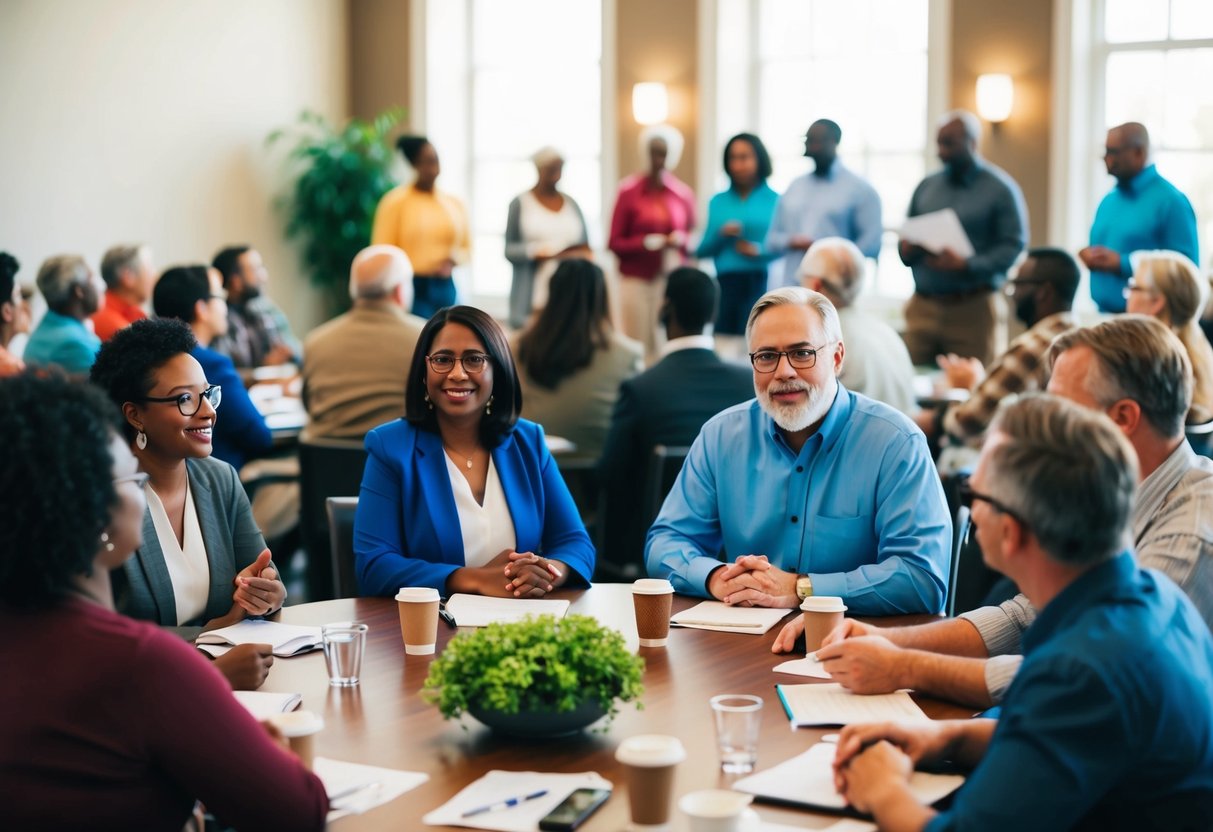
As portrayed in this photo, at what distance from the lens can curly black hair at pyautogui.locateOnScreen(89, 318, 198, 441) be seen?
2.56 m

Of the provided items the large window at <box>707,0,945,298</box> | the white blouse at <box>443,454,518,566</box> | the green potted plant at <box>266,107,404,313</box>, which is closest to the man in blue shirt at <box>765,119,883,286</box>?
the large window at <box>707,0,945,298</box>

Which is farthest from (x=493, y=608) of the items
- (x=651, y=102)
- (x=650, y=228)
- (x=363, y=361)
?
(x=651, y=102)

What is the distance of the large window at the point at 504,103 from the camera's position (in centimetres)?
958

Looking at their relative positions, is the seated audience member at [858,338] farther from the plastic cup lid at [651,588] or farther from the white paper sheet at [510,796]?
the white paper sheet at [510,796]

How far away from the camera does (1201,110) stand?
296 inches

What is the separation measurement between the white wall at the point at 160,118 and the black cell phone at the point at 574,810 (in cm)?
704

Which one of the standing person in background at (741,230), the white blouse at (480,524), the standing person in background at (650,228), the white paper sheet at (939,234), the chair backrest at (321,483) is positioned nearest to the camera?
the white blouse at (480,524)

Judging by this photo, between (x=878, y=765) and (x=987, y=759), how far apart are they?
5.8 inches

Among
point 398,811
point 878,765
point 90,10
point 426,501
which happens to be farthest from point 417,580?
point 90,10

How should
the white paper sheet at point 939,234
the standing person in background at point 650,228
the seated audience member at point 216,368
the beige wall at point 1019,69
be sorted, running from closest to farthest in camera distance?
the seated audience member at point 216,368 → the white paper sheet at point 939,234 → the beige wall at point 1019,69 → the standing person in background at point 650,228

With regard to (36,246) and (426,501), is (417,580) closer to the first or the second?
(426,501)

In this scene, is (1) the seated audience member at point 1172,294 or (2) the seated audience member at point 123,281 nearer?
(1) the seated audience member at point 1172,294

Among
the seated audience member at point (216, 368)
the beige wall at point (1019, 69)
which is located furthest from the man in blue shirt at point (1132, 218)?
the seated audience member at point (216, 368)

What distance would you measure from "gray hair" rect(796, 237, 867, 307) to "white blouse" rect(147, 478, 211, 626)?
280 cm
